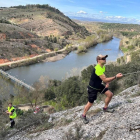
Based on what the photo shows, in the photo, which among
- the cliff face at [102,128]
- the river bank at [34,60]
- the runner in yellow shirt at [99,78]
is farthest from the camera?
the river bank at [34,60]

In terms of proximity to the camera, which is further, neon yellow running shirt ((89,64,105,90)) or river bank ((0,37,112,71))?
river bank ((0,37,112,71))

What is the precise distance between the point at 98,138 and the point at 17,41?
58.1m

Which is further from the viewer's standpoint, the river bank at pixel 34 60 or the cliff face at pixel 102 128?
the river bank at pixel 34 60

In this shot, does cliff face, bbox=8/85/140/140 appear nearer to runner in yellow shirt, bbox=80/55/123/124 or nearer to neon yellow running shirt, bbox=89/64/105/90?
runner in yellow shirt, bbox=80/55/123/124

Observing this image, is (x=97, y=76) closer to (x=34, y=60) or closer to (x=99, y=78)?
(x=99, y=78)

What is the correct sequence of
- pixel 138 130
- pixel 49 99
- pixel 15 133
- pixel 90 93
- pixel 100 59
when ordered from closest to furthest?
1. pixel 138 130
2. pixel 100 59
3. pixel 90 93
4. pixel 15 133
5. pixel 49 99

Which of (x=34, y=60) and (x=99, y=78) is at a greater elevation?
(x=99, y=78)

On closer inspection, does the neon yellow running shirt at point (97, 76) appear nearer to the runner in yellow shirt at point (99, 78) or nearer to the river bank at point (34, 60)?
the runner in yellow shirt at point (99, 78)

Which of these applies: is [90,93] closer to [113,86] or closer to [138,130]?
[138,130]

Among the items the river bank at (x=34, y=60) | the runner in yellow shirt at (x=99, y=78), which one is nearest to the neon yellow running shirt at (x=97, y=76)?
the runner in yellow shirt at (x=99, y=78)

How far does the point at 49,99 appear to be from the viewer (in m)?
21.5

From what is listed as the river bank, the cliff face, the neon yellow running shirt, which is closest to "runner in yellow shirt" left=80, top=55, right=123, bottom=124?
the neon yellow running shirt

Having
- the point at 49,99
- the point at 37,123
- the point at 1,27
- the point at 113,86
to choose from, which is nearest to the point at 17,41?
the point at 1,27

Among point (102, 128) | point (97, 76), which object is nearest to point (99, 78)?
point (97, 76)
